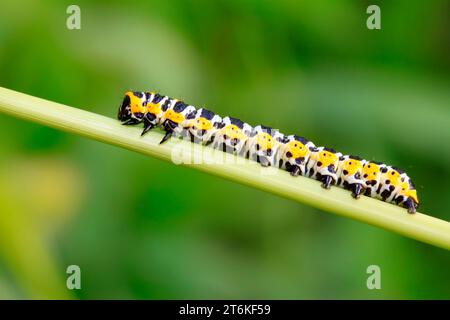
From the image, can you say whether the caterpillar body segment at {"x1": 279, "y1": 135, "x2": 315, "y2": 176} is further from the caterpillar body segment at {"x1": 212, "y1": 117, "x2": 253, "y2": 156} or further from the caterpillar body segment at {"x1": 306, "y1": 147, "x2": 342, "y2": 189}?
the caterpillar body segment at {"x1": 212, "y1": 117, "x2": 253, "y2": 156}

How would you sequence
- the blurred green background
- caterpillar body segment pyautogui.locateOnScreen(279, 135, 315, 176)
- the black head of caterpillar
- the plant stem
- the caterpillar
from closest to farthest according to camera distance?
the plant stem < the black head of caterpillar < the caterpillar < caterpillar body segment pyautogui.locateOnScreen(279, 135, 315, 176) < the blurred green background

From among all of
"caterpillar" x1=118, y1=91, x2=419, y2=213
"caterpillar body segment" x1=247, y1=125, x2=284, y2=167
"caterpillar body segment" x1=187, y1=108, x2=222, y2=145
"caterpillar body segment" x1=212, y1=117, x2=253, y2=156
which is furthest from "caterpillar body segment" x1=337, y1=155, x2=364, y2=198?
"caterpillar body segment" x1=187, y1=108, x2=222, y2=145

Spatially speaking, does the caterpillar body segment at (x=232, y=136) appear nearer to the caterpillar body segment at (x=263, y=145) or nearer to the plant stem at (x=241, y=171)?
the caterpillar body segment at (x=263, y=145)

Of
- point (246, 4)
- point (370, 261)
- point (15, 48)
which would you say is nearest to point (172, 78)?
point (246, 4)

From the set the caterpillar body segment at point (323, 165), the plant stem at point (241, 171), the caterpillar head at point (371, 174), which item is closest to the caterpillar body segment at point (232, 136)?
the caterpillar body segment at point (323, 165)

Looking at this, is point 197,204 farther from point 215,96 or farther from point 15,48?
point 15,48
